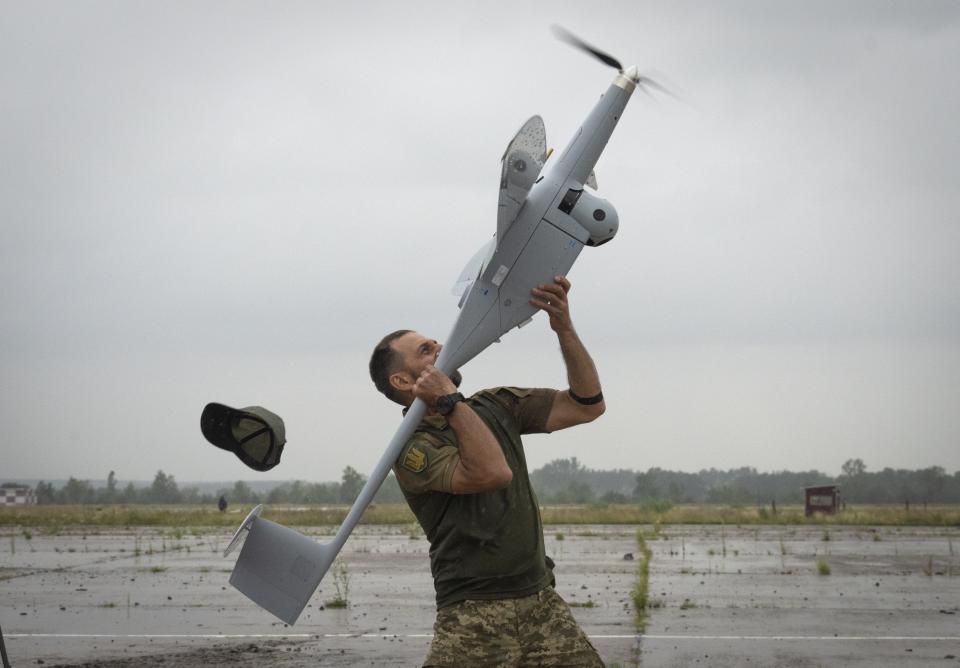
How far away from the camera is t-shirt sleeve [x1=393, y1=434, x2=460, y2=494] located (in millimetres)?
4730

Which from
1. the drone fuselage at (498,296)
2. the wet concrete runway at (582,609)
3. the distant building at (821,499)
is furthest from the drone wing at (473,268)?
the distant building at (821,499)

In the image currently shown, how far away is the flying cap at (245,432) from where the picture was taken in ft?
17.3

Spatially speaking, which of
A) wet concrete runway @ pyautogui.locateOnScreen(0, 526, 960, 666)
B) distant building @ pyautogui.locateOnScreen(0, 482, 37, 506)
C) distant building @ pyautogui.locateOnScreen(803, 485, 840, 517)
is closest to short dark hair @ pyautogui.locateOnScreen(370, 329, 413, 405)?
wet concrete runway @ pyautogui.locateOnScreen(0, 526, 960, 666)

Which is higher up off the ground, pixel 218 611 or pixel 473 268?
pixel 473 268

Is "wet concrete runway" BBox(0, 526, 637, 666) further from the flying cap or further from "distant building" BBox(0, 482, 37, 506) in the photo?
"distant building" BBox(0, 482, 37, 506)

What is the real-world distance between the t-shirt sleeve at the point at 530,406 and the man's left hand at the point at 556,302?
13.0 inches

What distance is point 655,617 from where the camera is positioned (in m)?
14.1

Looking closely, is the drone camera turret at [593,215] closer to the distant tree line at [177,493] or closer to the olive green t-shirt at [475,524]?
the olive green t-shirt at [475,524]

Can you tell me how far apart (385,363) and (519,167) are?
4.09 feet

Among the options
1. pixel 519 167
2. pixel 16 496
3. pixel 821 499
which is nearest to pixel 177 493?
pixel 16 496

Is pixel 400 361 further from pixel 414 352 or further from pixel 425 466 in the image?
pixel 425 466

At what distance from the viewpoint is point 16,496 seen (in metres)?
76.2

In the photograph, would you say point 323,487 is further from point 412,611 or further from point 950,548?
point 412,611

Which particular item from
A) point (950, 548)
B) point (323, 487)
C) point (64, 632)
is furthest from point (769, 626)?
point (323, 487)
